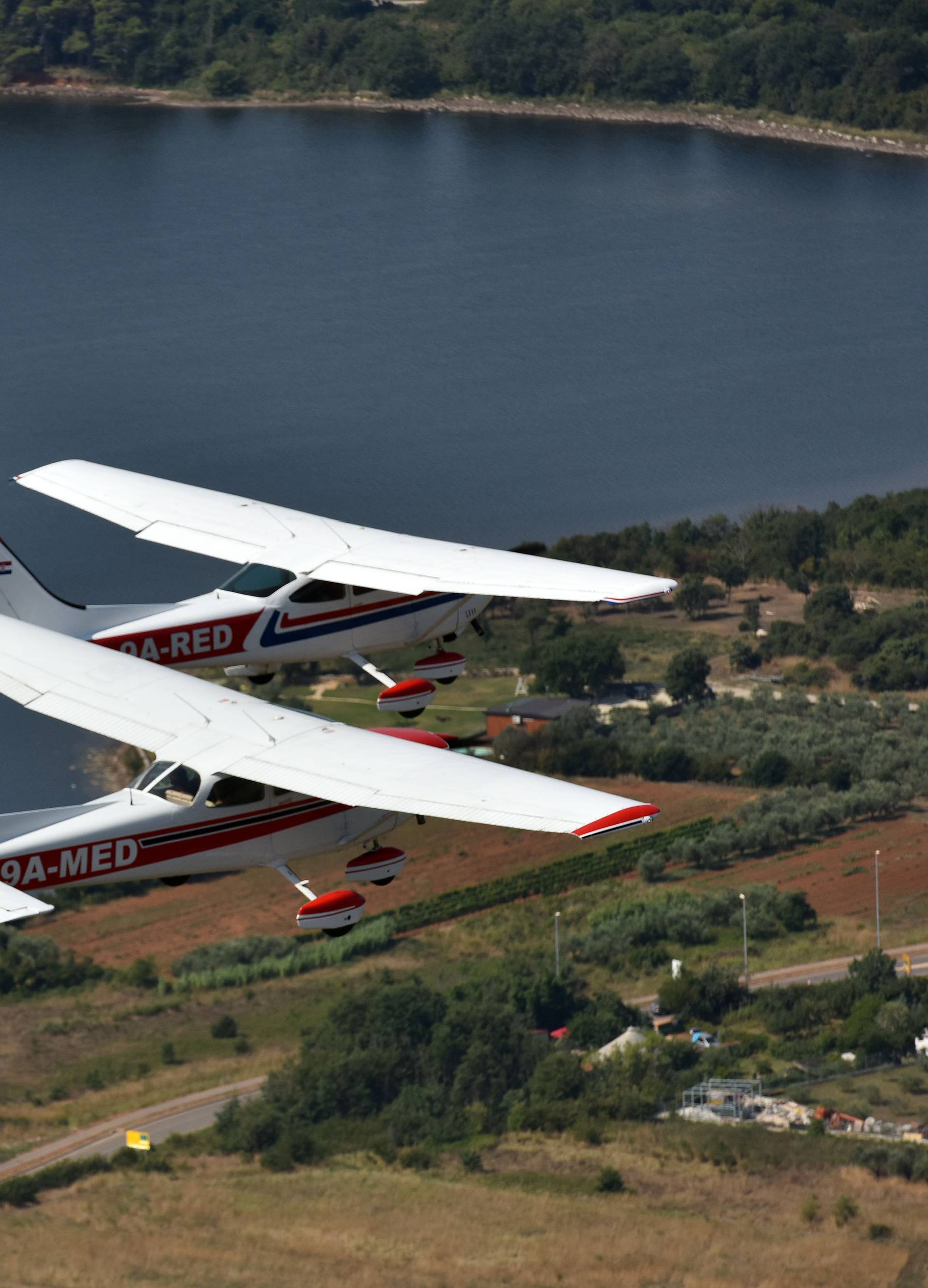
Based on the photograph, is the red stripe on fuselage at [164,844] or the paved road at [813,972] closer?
the red stripe on fuselage at [164,844]

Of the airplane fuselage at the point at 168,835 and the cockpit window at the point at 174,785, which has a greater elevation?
the cockpit window at the point at 174,785

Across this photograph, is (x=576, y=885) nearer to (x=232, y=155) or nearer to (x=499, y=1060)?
(x=499, y=1060)

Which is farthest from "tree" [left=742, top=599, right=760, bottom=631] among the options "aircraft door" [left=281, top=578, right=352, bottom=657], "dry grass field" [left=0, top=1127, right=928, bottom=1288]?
"aircraft door" [left=281, top=578, right=352, bottom=657]

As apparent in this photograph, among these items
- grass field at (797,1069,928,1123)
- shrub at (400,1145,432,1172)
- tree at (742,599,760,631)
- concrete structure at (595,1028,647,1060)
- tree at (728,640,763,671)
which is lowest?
shrub at (400,1145,432,1172)

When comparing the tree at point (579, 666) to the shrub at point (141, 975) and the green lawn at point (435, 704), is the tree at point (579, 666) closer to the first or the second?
the green lawn at point (435, 704)

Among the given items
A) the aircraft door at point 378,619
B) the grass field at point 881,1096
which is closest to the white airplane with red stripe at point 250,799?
the aircraft door at point 378,619

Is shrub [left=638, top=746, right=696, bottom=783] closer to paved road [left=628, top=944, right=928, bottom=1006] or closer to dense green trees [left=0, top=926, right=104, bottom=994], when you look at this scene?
paved road [left=628, top=944, right=928, bottom=1006]

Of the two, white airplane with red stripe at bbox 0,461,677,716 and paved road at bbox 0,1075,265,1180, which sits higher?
white airplane with red stripe at bbox 0,461,677,716

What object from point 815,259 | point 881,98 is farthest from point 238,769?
point 881,98
